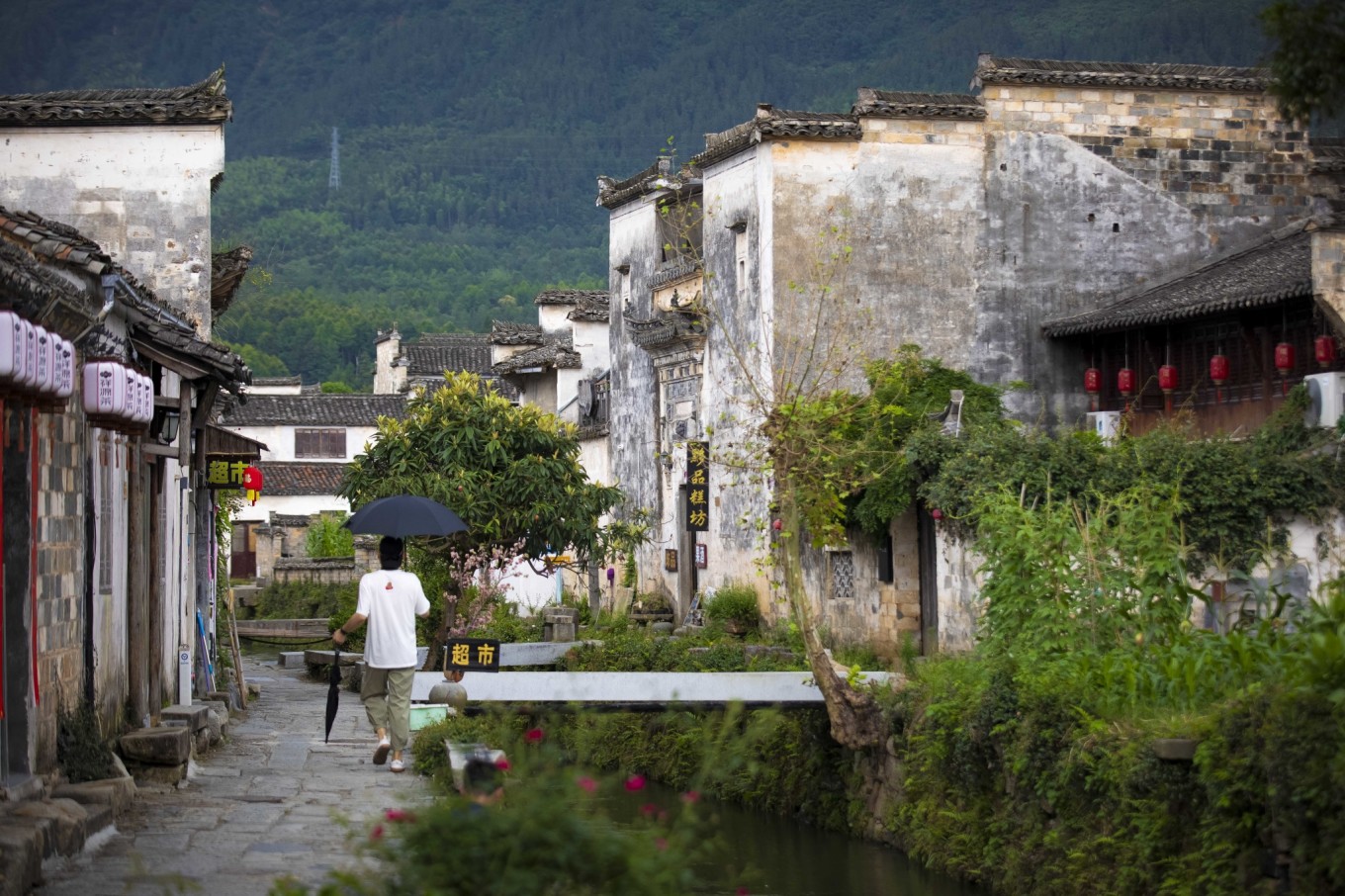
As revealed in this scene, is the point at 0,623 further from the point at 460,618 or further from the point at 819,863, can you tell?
the point at 460,618

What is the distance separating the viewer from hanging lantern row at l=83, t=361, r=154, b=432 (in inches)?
424

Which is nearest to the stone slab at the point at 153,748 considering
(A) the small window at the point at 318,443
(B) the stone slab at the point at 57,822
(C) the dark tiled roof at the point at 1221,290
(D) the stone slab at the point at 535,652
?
(B) the stone slab at the point at 57,822

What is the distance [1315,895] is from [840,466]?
10948 mm

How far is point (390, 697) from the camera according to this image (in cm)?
1245

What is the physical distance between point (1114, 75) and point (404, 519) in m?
15.0

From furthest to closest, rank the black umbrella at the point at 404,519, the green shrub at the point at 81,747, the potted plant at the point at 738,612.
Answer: the potted plant at the point at 738,612 < the black umbrella at the point at 404,519 < the green shrub at the point at 81,747

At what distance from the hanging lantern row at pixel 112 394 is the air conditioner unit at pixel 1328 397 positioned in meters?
12.6

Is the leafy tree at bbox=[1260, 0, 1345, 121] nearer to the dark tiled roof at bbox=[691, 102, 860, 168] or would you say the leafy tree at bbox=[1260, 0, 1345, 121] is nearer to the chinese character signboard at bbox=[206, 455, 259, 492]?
the chinese character signboard at bbox=[206, 455, 259, 492]

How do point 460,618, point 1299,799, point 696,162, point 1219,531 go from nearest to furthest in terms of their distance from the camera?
point 1299,799 → point 1219,531 → point 460,618 → point 696,162

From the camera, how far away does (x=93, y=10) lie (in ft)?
551

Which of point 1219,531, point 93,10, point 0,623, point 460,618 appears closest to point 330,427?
point 460,618

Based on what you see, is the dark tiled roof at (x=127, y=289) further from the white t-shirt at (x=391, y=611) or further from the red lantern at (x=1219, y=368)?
the red lantern at (x=1219, y=368)

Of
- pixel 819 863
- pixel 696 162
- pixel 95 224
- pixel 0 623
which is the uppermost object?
pixel 696 162

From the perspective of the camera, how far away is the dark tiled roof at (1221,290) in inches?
781
